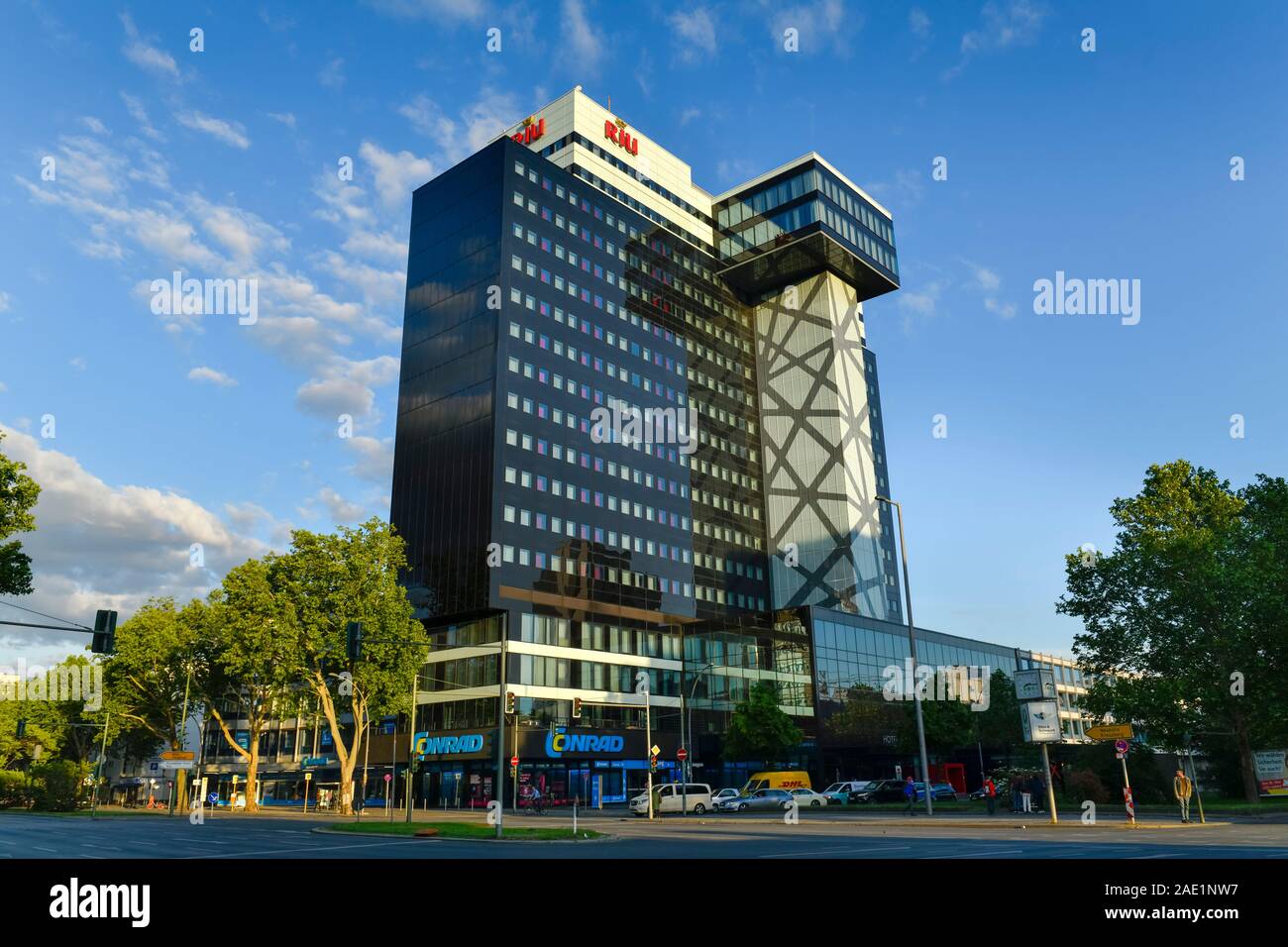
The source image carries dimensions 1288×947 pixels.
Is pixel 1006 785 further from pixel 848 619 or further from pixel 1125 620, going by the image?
pixel 848 619

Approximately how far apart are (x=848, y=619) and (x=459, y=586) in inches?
1663

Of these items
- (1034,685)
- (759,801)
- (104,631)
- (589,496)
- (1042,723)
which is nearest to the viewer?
(104,631)

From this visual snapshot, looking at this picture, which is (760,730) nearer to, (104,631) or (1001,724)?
(1001,724)

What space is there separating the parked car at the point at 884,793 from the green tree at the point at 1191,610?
14.3m

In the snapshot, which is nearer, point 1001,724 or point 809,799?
point 809,799

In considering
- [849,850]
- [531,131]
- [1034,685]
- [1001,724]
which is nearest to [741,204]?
[531,131]

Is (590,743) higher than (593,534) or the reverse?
the reverse

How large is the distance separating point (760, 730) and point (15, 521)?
52.9m

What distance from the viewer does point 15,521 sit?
36656mm

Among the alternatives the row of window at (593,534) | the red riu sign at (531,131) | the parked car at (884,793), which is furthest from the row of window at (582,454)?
the parked car at (884,793)

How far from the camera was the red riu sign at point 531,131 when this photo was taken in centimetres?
10788

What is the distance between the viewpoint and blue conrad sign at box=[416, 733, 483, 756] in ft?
247

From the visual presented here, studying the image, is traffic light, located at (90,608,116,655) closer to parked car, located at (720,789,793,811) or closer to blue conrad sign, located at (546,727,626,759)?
parked car, located at (720,789,793,811)
